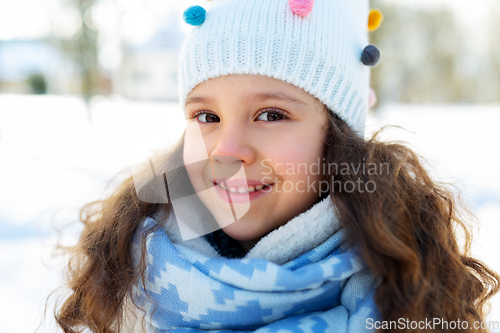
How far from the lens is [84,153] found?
4328mm

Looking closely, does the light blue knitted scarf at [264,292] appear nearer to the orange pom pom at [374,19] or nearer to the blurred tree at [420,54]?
the orange pom pom at [374,19]

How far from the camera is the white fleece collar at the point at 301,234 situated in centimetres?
101

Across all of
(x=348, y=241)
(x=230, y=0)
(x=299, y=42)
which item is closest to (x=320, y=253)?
(x=348, y=241)

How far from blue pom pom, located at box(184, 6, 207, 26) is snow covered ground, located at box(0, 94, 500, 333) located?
0.50 m

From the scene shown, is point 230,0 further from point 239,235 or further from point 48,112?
point 48,112

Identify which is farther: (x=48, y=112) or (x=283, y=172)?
(x=48, y=112)

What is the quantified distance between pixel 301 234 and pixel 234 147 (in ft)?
1.08

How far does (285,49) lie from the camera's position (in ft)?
3.43

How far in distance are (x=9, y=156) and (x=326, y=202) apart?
4347mm

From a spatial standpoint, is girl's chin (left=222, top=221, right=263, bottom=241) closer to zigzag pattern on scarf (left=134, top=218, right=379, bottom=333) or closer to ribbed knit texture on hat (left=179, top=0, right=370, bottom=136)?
zigzag pattern on scarf (left=134, top=218, right=379, bottom=333)

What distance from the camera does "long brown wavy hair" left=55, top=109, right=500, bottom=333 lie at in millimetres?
852

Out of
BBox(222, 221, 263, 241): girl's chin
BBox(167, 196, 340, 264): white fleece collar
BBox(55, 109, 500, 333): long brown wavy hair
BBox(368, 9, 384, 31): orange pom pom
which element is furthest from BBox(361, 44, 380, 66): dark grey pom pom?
BBox(222, 221, 263, 241): girl's chin

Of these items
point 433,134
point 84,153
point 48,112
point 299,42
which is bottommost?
point 48,112

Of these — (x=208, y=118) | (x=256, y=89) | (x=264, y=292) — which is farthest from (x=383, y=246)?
(x=208, y=118)
